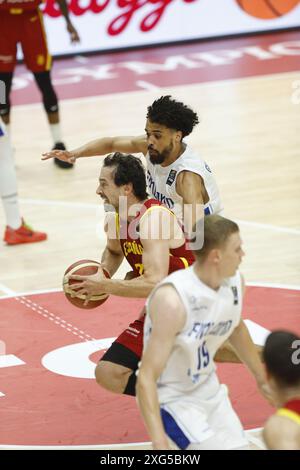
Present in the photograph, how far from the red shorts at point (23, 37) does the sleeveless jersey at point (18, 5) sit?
31mm

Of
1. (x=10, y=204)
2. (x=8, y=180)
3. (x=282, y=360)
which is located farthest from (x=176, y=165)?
(x=10, y=204)

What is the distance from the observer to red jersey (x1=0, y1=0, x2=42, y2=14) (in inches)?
530

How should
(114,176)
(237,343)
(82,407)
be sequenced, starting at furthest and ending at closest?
(82,407) → (114,176) → (237,343)

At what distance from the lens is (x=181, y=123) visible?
748cm

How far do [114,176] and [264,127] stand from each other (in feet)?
29.1

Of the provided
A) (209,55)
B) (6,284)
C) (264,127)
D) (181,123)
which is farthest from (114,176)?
(209,55)

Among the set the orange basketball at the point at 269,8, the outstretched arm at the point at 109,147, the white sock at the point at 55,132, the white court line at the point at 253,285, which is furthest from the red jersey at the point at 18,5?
the orange basketball at the point at 269,8

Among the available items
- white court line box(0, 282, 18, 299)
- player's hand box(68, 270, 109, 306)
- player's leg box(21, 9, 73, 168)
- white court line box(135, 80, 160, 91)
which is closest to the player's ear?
player's hand box(68, 270, 109, 306)

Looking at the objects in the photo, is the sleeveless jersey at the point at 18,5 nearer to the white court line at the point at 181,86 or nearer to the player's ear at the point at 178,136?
the white court line at the point at 181,86

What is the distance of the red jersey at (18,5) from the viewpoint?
13469 mm

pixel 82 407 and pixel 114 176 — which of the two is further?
pixel 82 407

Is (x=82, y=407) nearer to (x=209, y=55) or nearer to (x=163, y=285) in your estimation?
(x=163, y=285)

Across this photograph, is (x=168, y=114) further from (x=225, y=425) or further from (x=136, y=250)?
(x=225, y=425)

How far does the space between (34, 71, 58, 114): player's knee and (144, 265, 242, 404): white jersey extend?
859cm
